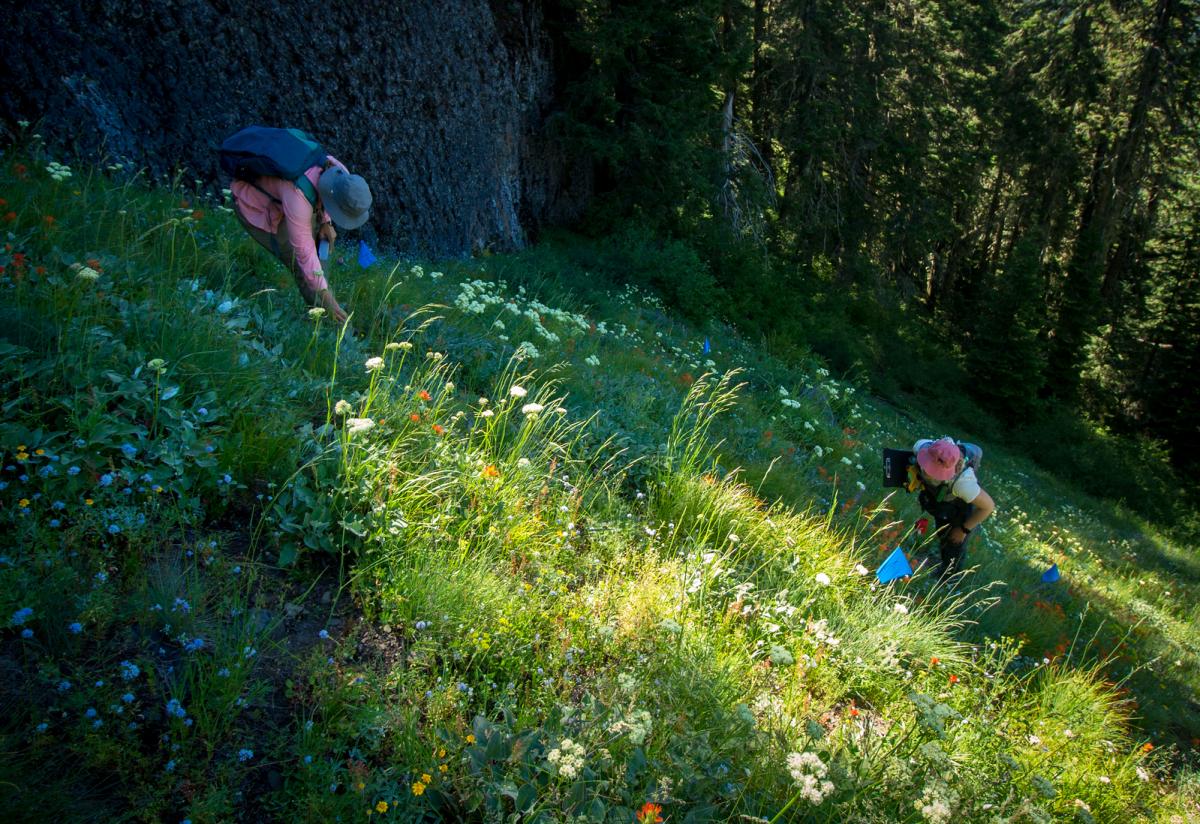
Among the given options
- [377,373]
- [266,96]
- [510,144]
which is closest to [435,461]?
[377,373]

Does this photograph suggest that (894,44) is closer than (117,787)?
No

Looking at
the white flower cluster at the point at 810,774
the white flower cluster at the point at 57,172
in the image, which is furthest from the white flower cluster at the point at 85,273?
the white flower cluster at the point at 810,774

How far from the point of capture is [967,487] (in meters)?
5.45

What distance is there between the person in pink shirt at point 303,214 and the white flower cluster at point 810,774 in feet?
11.5

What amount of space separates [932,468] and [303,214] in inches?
188

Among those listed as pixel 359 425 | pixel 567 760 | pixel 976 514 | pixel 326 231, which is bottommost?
pixel 567 760

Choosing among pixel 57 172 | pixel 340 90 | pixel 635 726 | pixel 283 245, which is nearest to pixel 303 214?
pixel 283 245

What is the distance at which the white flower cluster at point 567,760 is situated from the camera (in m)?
2.01

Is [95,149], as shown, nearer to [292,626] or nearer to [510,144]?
[292,626]

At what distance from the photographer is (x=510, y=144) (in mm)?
11750

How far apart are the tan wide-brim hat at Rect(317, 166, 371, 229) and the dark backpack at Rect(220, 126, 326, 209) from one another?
0.30ft

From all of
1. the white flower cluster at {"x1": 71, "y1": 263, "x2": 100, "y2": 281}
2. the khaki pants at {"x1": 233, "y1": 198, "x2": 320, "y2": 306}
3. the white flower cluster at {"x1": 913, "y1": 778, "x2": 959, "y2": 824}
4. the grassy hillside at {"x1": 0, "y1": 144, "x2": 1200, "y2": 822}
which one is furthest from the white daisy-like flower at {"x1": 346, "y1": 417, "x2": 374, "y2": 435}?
the white flower cluster at {"x1": 913, "y1": 778, "x2": 959, "y2": 824}

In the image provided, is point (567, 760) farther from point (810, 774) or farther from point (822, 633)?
point (822, 633)

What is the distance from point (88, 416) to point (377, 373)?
1163mm
